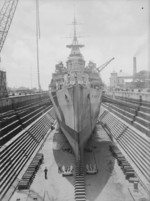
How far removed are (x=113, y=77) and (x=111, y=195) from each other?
110 m

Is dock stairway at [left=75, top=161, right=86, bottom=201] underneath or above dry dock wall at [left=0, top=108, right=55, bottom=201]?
underneath

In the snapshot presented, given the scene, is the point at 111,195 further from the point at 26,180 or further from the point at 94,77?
the point at 94,77

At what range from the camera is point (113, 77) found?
120 metres

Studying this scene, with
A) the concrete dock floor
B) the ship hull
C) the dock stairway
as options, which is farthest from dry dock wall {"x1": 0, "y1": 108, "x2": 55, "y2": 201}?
the ship hull

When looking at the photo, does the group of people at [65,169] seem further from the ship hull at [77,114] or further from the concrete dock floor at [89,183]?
the ship hull at [77,114]

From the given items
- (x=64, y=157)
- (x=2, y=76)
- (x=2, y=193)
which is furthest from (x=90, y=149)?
(x=2, y=76)

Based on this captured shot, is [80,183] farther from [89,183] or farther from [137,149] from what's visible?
[137,149]

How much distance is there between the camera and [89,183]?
15.6 m

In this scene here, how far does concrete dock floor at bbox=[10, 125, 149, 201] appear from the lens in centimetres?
1362

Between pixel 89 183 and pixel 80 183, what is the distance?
2.26ft

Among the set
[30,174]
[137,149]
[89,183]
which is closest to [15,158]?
[30,174]

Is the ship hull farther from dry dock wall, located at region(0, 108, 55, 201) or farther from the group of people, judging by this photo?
dry dock wall, located at region(0, 108, 55, 201)

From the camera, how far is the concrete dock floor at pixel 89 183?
13.6 m

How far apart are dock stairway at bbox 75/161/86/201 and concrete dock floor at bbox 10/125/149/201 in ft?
0.90
